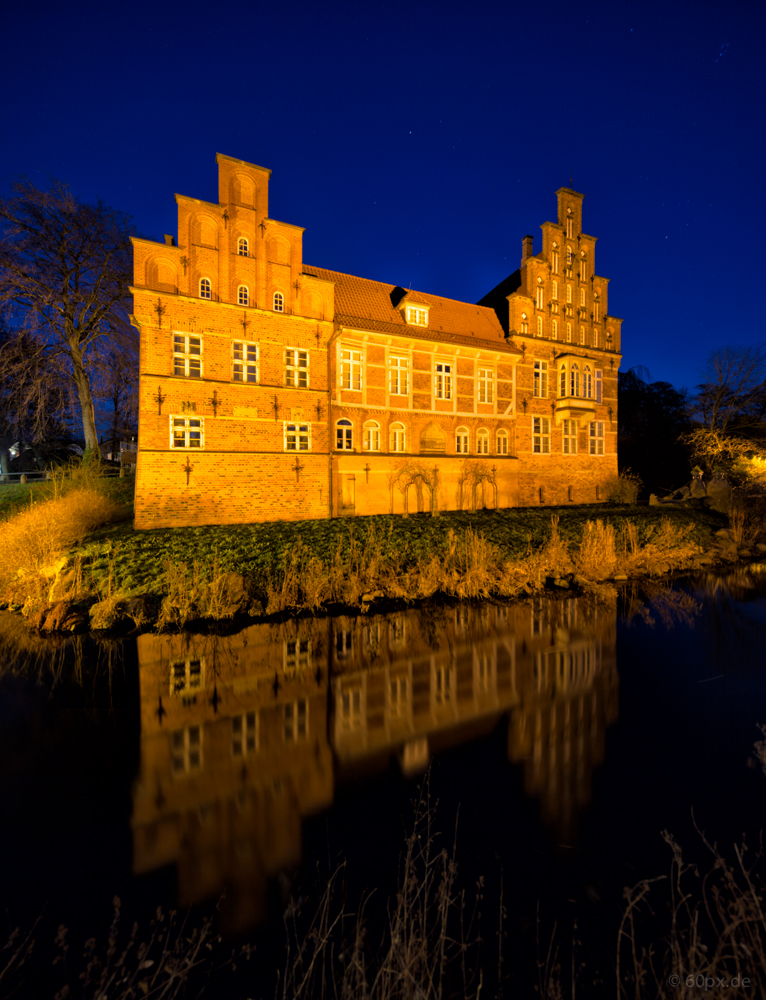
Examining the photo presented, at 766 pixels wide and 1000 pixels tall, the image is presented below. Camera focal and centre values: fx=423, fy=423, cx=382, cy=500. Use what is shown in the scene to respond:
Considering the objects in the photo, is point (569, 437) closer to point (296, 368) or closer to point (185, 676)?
point (296, 368)

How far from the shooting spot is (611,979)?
2.88 metres

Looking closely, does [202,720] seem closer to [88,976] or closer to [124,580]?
[88,976]

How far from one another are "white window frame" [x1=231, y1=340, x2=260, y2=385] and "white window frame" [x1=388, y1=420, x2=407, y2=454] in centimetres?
669

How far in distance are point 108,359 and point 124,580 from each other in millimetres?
14600

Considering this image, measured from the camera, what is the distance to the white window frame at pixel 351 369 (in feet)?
63.0

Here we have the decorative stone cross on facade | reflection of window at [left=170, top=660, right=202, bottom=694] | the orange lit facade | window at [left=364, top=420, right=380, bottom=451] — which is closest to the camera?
reflection of window at [left=170, top=660, right=202, bottom=694]

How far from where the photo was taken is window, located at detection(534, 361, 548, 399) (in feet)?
79.5

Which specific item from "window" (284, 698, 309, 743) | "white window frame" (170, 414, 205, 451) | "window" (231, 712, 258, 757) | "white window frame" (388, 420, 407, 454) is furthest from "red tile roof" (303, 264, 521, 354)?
"window" (231, 712, 258, 757)

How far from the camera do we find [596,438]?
2592 centimetres

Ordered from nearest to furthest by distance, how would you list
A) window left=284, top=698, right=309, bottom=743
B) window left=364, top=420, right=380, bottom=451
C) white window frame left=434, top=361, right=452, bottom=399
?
1. window left=284, top=698, right=309, bottom=743
2. window left=364, top=420, right=380, bottom=451
3. white window frame left=434, top=361, right=452, bottom=399

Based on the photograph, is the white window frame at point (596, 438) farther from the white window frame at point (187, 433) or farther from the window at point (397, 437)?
the white window frame at point (187, 433)

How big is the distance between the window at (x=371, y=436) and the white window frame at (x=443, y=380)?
3911 mm

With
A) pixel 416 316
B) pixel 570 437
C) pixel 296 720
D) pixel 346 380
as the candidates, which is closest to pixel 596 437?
pixel 570 437

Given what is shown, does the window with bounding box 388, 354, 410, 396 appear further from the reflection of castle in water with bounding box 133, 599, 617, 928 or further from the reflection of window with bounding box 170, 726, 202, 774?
the reflection of window with bounding box 170, 726, 202, 774
